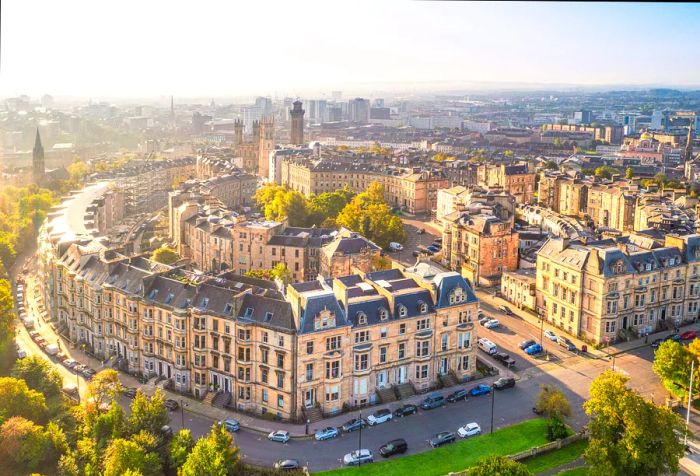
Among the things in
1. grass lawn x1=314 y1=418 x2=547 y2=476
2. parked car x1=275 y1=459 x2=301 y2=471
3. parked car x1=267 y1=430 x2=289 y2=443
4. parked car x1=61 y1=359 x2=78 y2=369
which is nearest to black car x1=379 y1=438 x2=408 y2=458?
grass lawn x1=314 y1=418 x2=547 y2=476

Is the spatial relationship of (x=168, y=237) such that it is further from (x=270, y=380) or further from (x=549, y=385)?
(x=549, y=385)

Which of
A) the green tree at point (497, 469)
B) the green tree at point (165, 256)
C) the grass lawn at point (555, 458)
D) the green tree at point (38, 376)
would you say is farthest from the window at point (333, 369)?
the green tree at point (165, 256)

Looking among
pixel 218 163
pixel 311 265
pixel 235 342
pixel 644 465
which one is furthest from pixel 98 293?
pixel 218 163

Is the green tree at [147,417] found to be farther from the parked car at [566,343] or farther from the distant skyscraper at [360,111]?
the distant skyscraper at [360,111]

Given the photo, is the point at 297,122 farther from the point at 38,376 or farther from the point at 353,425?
the point at 353,425

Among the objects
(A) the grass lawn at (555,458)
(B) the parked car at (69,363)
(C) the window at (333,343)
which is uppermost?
(C) the window at (333,343)
